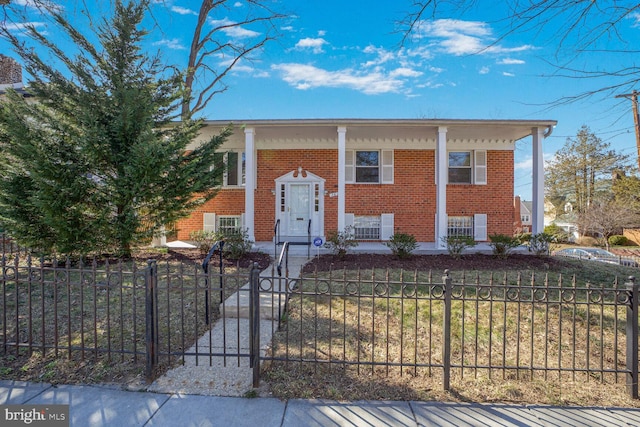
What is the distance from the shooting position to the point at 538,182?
966 cm

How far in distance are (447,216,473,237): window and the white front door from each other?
5512 millimetres

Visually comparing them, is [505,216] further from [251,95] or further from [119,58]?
[119,58]

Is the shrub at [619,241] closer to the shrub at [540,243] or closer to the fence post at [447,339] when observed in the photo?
the shrub at [540,243]

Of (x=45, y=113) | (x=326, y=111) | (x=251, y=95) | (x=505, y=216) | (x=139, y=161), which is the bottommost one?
(x=505, y=216)

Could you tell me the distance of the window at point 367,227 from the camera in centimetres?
1232

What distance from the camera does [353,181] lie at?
12297 millimetres

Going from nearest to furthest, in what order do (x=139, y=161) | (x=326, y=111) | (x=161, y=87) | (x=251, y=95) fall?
(x=139, y=161) < (x=161, y=87) < (x=326, y=111) < (x=251, y=95)

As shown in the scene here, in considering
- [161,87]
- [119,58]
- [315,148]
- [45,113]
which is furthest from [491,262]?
[45,113]

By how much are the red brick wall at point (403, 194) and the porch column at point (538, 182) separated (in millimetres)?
2373

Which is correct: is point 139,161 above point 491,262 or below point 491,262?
above

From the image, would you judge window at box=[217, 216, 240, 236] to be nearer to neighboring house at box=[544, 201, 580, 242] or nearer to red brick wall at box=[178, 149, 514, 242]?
red brick wall at box=[178, 149, 514, 242]

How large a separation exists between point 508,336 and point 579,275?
4.09 metres

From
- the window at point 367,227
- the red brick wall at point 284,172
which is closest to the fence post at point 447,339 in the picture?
the red brick wall at point 284,172

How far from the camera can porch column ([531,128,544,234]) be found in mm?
9664
